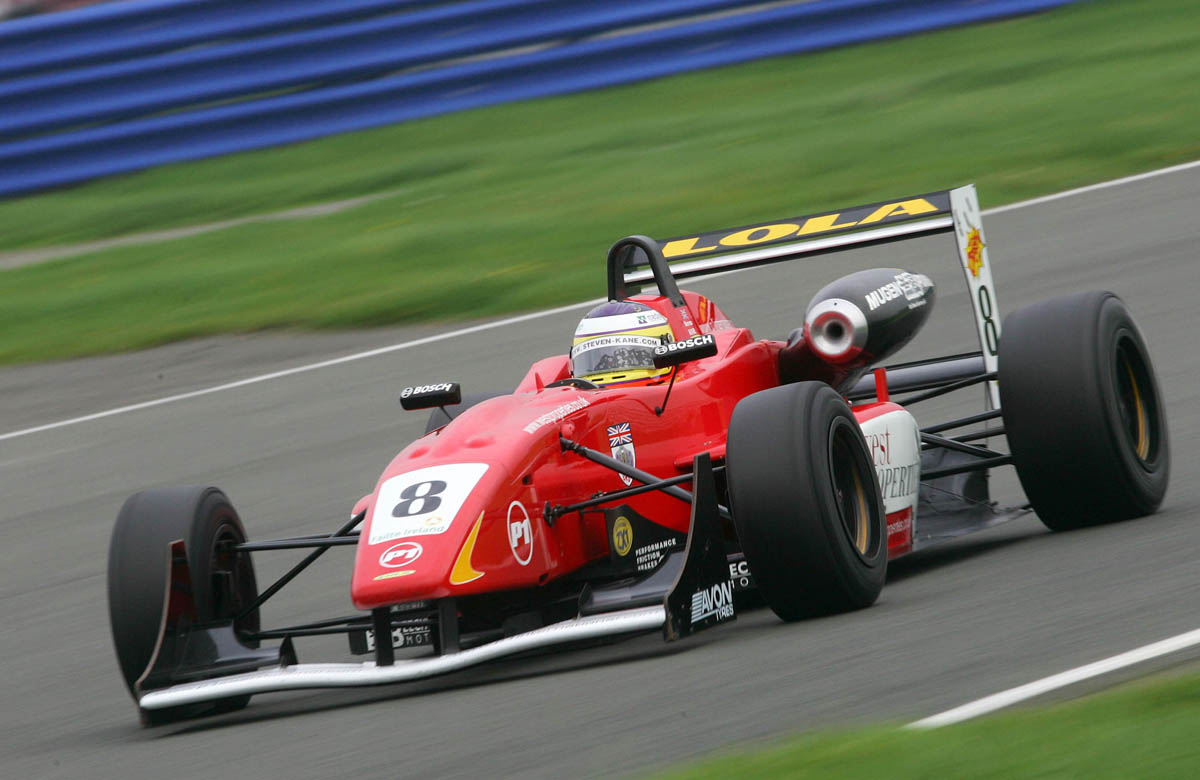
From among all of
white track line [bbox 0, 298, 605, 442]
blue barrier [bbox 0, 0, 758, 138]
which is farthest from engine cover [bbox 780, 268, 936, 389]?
blue barrier [bbox 0, 0, 758, 138]

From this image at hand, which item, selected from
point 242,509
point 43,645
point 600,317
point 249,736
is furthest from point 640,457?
point 242,509

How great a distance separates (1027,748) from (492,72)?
1338 centimetres

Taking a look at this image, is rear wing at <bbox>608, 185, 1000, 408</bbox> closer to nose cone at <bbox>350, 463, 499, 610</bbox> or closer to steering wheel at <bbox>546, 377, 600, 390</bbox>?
steering wheel at <bbox>546, 377, 600, 390</bbox>

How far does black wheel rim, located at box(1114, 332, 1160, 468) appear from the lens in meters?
7.43

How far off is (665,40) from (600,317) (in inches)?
398

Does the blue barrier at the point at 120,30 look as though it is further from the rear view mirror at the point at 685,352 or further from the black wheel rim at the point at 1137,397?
the black wheel rim at the point at 1137,397

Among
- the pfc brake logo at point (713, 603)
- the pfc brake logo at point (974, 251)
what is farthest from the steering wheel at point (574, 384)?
the pfc brake logo at point (974, 251)

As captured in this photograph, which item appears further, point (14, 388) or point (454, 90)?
point (454, 90)

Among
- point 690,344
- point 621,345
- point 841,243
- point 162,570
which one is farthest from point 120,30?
point 690,344

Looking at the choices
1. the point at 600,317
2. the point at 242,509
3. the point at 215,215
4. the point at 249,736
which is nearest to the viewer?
the point at 249,736

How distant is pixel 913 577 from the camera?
23.1ft

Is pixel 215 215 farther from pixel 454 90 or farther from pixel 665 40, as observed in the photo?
pixel 665 40

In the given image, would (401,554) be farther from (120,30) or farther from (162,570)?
(120,30)

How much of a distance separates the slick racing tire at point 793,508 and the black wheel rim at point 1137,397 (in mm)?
1728
